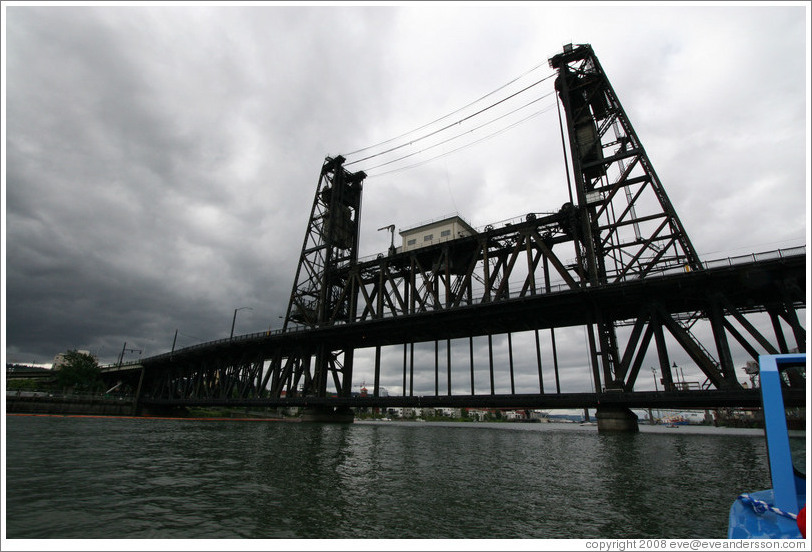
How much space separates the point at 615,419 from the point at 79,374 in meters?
99.3

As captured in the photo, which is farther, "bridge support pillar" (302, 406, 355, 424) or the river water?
"bridge support pillar" (302, 406, 355, 424)

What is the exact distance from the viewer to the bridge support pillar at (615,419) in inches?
1314

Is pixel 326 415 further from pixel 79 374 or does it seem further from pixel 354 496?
pixel 79 374

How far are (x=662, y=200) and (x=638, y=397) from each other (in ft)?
62.1

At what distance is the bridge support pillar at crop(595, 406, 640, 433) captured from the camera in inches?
1314

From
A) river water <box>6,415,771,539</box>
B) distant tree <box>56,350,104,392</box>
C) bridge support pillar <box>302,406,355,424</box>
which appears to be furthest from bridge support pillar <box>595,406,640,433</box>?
distant tree <box>56,350,104,392</box>

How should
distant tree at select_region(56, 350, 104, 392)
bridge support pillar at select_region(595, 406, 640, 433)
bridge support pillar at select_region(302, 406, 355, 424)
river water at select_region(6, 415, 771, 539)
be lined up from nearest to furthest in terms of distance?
river water at select_region(6, 415, 771, 539) < bridge support pillar at select_region(595, 406, 640, 433) < bridge support pillar at select_region(302, 406, 355, 424) < distant tree at select_region(56, 350, 104, 392)

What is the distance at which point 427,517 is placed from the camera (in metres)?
7.34

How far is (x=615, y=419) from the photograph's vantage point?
3359 cm

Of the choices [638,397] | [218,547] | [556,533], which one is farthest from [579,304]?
[218,547]

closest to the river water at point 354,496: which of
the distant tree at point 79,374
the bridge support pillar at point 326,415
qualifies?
the bridge support pillar at point 326,415

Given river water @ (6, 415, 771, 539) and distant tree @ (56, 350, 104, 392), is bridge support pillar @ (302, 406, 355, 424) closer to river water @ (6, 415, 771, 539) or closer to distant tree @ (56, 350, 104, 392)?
river water @ (6, 415, 771, 539)

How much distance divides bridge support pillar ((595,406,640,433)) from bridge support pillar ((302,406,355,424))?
34711mm

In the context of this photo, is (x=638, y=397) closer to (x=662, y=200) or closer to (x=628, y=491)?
(x=662, y=200)
